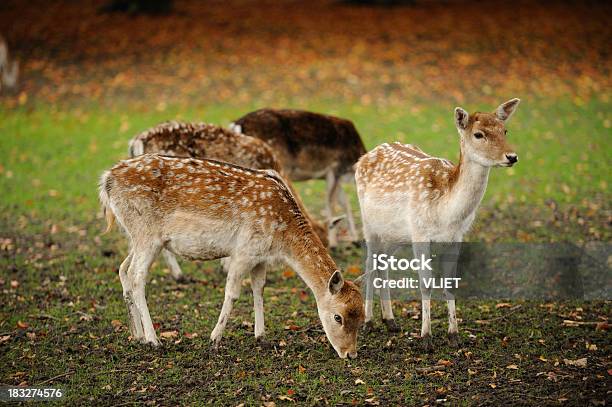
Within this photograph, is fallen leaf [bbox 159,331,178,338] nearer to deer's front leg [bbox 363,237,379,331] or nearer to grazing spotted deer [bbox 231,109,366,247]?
deer's front leg [bbox 363,237,379,331]

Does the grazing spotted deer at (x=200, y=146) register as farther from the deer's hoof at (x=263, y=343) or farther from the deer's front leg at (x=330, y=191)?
the deer's hoof at (x=263, y=343)

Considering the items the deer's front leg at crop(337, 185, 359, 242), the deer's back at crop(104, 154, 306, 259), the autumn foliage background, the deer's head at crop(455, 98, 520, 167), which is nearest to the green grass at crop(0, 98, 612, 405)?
the autumn foliage background

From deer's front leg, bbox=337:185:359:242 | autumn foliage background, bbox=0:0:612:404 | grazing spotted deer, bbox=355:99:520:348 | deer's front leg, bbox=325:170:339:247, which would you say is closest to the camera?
autumn foliage background, bbox=0:0:612:404

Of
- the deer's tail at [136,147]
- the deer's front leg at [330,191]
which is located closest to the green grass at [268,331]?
the deer's front leg at [330,191]

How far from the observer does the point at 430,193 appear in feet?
24.2

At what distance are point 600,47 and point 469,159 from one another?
16793mm

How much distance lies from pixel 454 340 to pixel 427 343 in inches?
10.5

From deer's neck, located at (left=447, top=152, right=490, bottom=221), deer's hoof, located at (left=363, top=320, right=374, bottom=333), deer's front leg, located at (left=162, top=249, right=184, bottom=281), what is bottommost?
deer's front leg, located at (left=162, top=249, right=184, bottom=281)

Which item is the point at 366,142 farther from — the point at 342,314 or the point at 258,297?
the point at 342,314

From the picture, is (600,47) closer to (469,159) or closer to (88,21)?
(88,21)

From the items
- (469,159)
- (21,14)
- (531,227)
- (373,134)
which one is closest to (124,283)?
(469,159)

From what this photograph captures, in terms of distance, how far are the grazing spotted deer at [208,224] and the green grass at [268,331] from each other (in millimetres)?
473

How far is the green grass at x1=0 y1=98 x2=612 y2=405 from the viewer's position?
21.5 ft

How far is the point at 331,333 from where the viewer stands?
6988 mm
